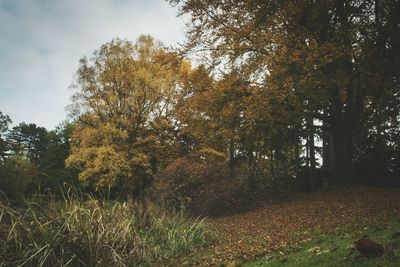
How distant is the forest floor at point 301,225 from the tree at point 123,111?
15033 mm

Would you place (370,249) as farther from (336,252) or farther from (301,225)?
(301,225)

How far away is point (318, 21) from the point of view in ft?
49.7

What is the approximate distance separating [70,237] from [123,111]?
79.7ft

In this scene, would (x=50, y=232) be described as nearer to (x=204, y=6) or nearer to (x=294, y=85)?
(x=294, y=85)

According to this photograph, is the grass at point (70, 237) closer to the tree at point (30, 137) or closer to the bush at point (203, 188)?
the bush at point (203, 188)

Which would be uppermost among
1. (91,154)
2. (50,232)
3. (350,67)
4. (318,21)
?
(318,21)

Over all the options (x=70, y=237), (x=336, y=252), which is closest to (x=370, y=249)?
(x=336, y=252)

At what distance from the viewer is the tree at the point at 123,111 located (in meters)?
29.2

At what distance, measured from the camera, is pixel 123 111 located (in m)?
31.0

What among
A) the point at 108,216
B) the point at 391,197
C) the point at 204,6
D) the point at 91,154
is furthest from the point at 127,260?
the point at 91,154

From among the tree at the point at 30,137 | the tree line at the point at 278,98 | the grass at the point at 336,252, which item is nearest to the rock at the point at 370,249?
the grass at the point at 336,252

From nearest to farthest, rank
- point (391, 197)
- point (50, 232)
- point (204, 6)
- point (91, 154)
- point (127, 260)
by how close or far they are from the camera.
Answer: point (50, 232) < point (127, 260) < point (391, 197) < point (204, 6) < point (91, 154)

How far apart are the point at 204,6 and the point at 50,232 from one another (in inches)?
534

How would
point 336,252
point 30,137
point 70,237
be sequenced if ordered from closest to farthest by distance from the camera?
point 336,252 → point 70,237 → point 30,137
